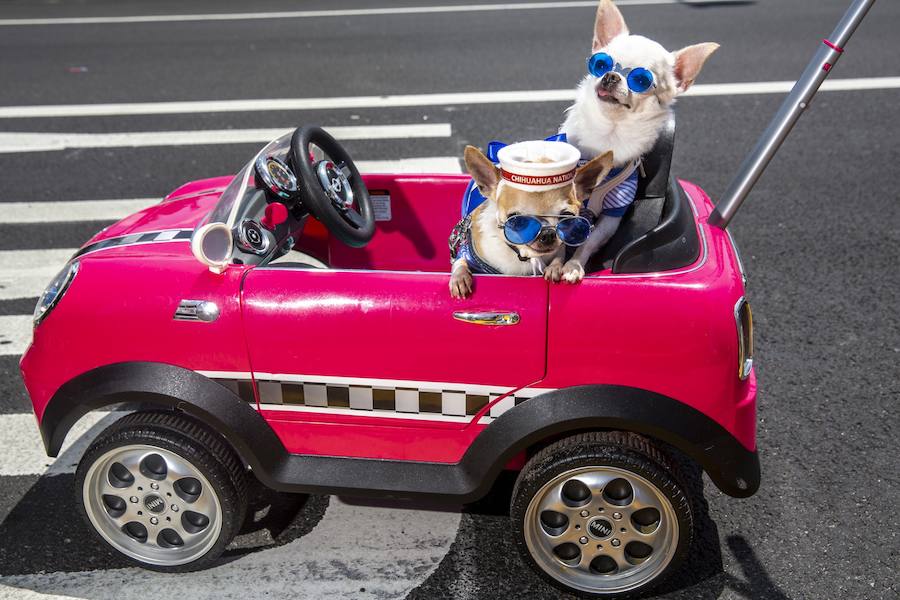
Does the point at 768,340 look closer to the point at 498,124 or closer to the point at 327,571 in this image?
the point at 327,571

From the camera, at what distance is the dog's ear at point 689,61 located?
3.11 metres

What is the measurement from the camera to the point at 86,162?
7305 mm

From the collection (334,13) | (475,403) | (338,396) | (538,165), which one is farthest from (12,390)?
(334,13)

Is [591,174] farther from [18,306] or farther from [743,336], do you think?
[18,306]

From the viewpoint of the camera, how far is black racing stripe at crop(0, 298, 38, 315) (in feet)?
17.0

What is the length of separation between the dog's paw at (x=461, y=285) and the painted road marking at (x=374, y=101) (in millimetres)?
5699

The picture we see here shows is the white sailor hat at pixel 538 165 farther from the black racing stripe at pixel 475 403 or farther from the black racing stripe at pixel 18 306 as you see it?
the black racing stripe at pixel 18 306

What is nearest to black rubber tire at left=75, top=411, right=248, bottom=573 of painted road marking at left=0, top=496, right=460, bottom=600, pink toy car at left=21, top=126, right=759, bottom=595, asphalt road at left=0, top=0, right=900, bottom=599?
pink toy car at left=21, top=126, right=759, bottom=595

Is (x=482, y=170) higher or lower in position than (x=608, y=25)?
lower

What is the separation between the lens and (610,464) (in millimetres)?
2943

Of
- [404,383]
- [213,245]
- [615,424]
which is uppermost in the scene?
[213,245]

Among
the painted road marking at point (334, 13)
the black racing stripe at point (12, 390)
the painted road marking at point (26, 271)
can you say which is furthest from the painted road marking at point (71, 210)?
the painted road marking at point (334, 13)

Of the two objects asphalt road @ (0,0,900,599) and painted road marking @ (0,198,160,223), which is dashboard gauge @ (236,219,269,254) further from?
painted road marking @ (0,198,160,223)

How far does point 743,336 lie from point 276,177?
182 centimetres
